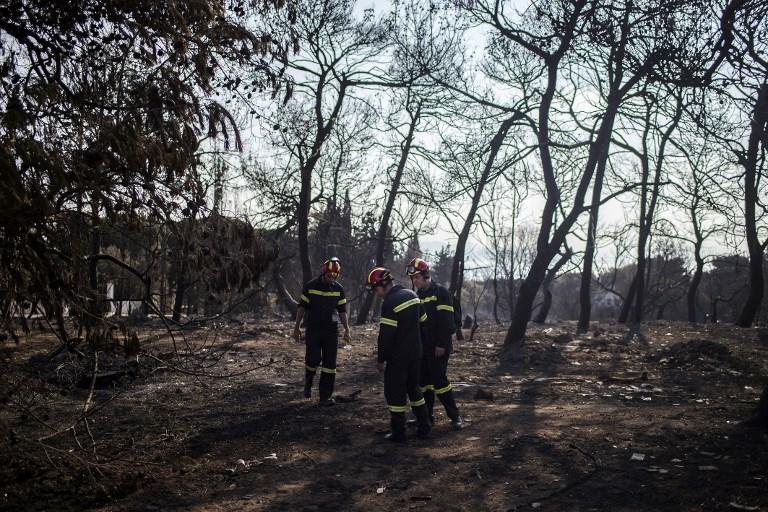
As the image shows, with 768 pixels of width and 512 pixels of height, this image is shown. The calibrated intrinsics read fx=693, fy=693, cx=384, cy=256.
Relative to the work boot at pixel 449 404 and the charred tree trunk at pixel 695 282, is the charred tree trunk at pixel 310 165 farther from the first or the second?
the charred tree trunk at pixel 695 282

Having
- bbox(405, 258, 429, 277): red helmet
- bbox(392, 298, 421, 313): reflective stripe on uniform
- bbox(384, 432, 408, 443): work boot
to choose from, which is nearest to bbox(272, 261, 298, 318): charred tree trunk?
bbox(392, 298, 421, 313): reflective stripe on uniform

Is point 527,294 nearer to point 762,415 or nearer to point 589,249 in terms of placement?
point 589,249

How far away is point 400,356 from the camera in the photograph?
736cm

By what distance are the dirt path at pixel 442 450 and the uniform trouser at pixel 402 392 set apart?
0.25 metres

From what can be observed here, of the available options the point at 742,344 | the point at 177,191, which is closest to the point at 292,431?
the point at 177,191

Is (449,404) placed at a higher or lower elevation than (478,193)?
lower

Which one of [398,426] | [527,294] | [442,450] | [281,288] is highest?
[527,294]

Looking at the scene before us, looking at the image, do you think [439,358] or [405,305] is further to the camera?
[439,358]

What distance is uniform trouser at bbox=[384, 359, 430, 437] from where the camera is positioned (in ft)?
24.0

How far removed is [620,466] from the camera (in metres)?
6.18

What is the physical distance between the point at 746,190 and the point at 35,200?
58.4 feet

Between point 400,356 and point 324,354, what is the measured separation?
7.17 feet

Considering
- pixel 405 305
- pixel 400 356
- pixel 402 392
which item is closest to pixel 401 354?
pixel 400 356

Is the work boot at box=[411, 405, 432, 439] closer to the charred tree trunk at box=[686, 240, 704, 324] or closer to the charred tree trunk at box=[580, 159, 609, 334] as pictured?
the charred tree trunk at box=[580, 159, 609, 334]
